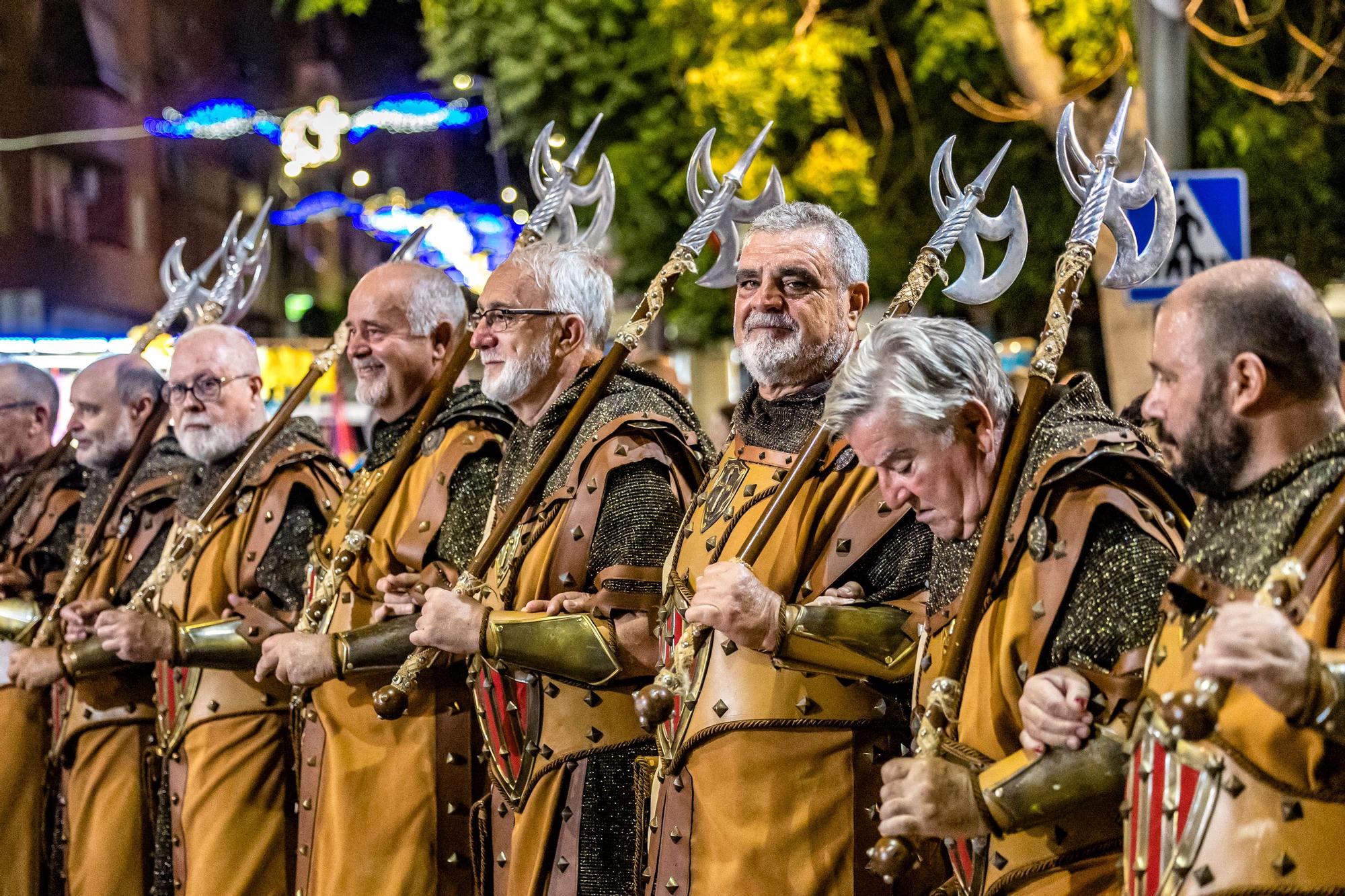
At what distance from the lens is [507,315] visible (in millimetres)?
4508

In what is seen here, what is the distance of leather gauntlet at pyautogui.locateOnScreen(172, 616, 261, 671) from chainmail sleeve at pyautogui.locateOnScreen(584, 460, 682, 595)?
1480mm

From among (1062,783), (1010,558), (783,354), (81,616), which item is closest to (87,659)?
(81,616)

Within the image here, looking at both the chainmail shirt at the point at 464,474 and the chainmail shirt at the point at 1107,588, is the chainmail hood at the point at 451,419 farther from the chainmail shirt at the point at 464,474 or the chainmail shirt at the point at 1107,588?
the chainmail shirt at the point at 1107,588

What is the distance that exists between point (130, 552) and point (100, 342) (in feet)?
23.9

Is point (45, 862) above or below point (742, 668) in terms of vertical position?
below

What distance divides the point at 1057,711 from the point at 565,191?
2.89 m

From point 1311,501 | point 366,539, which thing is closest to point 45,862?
point 366,539

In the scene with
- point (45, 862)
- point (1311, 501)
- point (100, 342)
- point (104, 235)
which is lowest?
point (45, 862)

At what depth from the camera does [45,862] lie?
20.6 ft

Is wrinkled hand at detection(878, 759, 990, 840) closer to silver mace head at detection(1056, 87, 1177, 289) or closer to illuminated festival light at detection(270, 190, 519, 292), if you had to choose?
silver mace head at detection(1056, 87, 1177, 289)

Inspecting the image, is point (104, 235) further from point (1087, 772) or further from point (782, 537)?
point (1087, 772)

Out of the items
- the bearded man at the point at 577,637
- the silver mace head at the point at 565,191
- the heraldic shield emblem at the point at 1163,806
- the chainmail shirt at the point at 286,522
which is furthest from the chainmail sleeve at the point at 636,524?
the heraldic shield emblem at the point at 1163,806

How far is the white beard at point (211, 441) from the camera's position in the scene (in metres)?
5.56

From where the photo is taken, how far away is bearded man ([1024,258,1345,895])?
2.29 metres
